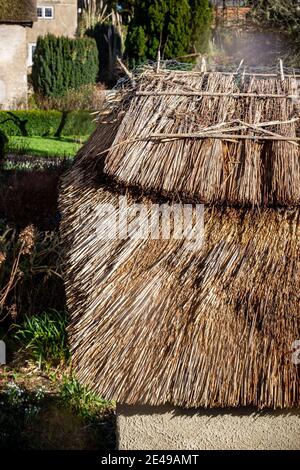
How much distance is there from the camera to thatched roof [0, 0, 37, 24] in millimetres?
26188

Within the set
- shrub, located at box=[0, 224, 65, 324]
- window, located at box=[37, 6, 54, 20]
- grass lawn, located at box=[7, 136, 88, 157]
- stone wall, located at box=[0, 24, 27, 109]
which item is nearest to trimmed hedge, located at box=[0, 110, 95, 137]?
grass lawn, located at box=[7, 136, 88, 157]

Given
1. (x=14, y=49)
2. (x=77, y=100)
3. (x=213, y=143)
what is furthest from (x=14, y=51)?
(x=213, y=143)

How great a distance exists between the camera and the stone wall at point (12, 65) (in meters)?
26.6

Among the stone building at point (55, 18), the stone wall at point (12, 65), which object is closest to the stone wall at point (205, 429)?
the stone wall at point (12, 65)

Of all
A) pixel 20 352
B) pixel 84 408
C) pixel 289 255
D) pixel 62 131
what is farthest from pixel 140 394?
pixel 62 131

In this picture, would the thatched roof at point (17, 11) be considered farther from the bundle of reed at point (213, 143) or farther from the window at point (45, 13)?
the bundle of reed at point (213, 143)

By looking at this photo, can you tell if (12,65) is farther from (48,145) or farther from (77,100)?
(48,145)

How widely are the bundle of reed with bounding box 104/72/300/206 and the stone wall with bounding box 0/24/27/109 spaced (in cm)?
2236

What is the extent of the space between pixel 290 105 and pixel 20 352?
137 inches

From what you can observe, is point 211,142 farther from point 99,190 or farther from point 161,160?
point 99,190

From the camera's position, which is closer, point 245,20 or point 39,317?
point 39,317

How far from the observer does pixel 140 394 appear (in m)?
3.84

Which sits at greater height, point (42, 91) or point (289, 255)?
point (289, 255)

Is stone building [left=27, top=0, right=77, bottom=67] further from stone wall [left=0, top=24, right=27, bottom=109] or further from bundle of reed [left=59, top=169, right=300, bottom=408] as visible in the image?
bundle of reed [left=59, top=169, right=300, bottom=408]
